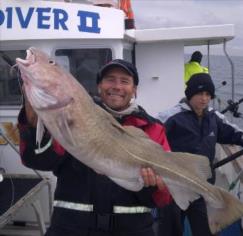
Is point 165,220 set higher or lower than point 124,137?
lower

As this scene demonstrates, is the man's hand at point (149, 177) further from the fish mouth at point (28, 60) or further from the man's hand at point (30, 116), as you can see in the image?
the fish mouth at point (28, 60)

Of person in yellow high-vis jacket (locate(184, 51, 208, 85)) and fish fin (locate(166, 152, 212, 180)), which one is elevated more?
person in yellow high-vis jacket (locate(184, 51, 208, 85))

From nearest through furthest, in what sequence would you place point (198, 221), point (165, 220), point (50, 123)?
point (50, 123), point (198, 221), point (165, 220)

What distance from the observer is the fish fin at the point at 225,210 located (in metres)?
3.27

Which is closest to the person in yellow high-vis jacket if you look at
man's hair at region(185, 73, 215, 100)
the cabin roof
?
the cabin roof

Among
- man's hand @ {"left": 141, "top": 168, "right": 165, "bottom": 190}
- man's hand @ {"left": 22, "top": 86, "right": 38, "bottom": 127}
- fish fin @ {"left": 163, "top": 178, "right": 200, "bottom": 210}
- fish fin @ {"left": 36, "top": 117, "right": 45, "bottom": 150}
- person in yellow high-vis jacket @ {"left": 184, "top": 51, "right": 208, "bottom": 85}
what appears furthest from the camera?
person in yellow high-vis jacket @ {"left": 184, "top": 51, "right": 208, "bottom": 85}

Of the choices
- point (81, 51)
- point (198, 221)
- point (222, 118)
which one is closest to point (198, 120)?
point (222, 118)

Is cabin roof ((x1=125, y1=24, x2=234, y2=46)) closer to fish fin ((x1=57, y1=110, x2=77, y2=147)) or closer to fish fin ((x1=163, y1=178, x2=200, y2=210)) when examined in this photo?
fish fin ((x1=163, y1=178, x2=200, y2=210))

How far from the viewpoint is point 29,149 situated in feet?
10.4

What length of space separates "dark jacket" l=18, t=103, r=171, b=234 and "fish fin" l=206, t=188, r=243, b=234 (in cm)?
34

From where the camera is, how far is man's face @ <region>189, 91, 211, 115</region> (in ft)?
17.3

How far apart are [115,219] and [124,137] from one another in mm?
678

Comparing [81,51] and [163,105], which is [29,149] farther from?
[163,105]

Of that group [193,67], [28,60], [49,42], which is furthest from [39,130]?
[193,67]
